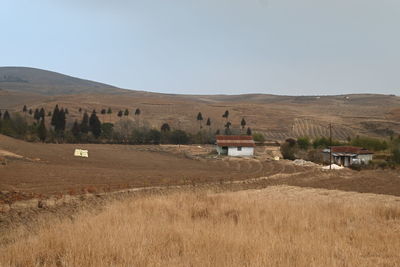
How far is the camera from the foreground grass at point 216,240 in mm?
7309

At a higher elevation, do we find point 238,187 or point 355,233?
point 355,233

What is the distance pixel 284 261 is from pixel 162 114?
124 m

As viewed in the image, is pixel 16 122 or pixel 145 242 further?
pixel 16 122

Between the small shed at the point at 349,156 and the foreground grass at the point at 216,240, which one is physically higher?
the foreground grass at the point at 216,240

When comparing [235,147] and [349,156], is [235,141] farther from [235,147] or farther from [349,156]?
[349,156]

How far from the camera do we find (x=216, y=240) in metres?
8.80

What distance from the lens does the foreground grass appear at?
7.31m

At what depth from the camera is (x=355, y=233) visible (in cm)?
1030

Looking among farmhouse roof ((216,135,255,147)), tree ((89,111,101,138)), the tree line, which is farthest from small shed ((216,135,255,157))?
tree ((89,111,101,138))

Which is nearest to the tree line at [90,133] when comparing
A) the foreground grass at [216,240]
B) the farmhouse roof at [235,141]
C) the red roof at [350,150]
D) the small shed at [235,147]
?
the farmhouse roof at [235,141]

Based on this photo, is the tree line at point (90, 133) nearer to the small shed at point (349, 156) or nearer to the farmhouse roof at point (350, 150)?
the farmhouse roof at point (350, 150)

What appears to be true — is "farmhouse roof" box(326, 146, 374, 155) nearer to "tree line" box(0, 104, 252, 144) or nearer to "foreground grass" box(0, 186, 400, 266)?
"tree line" box(0, 104, 252, 144)

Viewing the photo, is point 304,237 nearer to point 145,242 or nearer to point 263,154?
point 145,242

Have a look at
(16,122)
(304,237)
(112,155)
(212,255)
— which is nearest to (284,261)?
(212,255)
